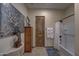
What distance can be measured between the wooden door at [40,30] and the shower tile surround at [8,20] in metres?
0.40

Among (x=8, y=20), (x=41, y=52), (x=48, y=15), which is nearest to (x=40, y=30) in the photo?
(x=48, y=15)

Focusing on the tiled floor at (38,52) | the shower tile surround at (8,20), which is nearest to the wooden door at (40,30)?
the tiled floor at (38,52)

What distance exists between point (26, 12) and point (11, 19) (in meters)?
0.49

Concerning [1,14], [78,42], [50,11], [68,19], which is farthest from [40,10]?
[78,42]

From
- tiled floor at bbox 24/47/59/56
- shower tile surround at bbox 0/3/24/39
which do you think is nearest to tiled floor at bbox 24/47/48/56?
tiled floor at bbox 24/47/59/56

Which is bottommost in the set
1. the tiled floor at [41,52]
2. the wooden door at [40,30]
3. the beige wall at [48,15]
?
the tiled floor at [41,52]

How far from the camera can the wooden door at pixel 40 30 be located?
2412 millimetres

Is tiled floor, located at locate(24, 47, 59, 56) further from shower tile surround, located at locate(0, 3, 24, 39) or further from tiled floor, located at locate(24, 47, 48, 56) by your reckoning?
shower tile surround, located at locate(0, 3, 24, 39)

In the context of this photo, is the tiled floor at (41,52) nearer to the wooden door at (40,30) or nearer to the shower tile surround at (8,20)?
the wooden door at (40,30)

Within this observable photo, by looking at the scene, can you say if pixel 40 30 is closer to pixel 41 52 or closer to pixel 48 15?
pixel 48 15

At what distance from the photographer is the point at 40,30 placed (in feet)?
8.18

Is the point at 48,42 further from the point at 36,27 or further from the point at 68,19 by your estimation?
the point at 68,19

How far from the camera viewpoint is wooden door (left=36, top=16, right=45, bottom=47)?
2412 mm

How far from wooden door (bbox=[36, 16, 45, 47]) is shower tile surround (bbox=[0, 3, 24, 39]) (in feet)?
1.31
